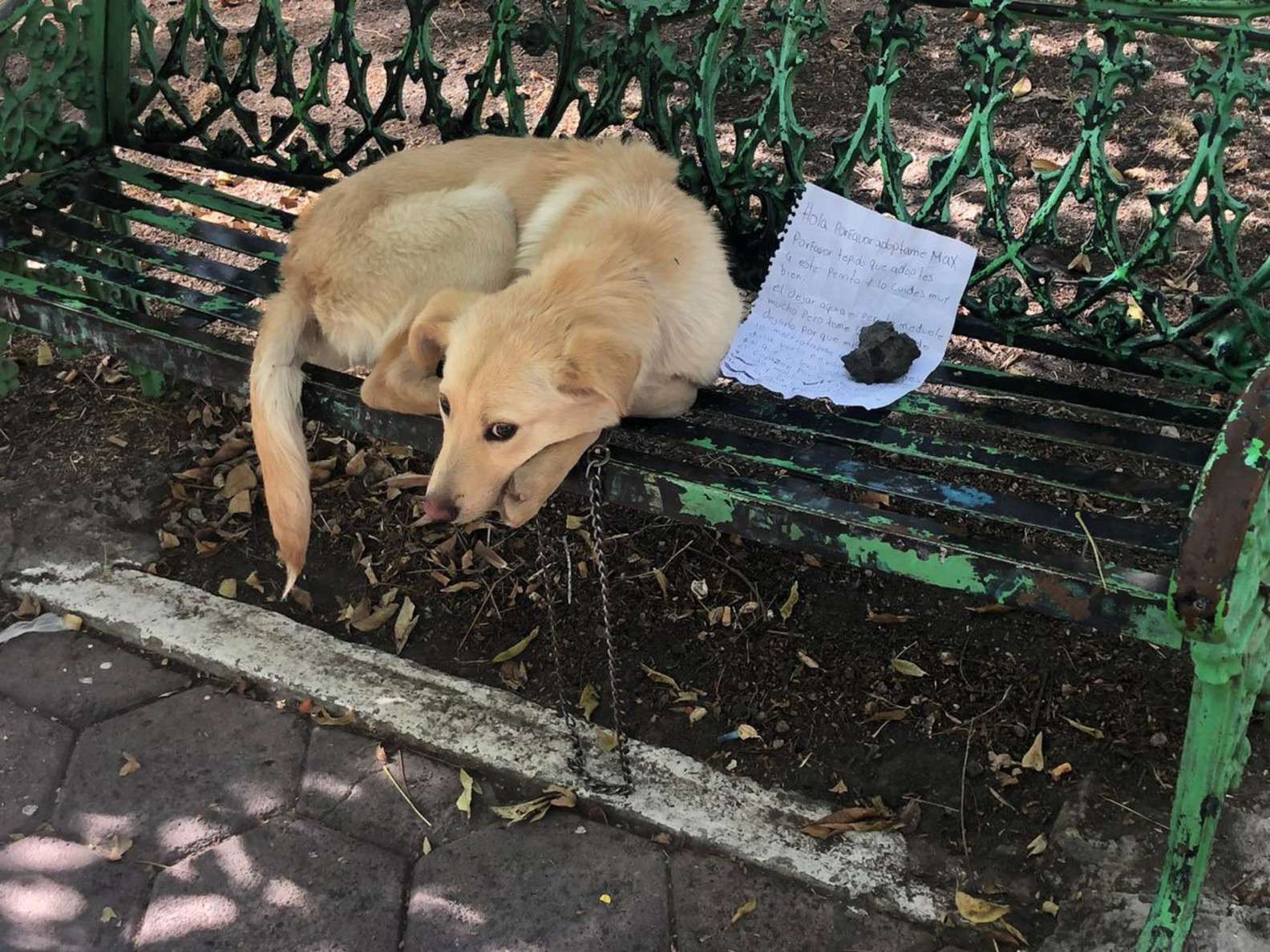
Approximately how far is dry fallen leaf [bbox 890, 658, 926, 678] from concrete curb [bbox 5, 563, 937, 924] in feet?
1.51

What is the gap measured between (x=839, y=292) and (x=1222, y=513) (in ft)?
4.57

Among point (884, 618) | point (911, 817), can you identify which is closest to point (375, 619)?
point (884, 618)

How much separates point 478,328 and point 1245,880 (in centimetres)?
194

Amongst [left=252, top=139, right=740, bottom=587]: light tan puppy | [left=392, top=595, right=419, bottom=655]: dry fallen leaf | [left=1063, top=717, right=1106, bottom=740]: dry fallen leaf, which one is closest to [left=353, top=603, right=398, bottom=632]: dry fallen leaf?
[left=392, top=595, right=419, bottom=655]: dry fallen leaf

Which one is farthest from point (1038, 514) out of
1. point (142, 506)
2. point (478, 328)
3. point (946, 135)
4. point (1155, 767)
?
point (946, 135)

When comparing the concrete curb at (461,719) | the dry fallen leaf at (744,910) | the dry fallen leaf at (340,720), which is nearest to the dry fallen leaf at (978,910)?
the concrete curb at (461,719)

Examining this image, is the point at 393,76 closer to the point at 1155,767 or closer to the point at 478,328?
the point at 478,328

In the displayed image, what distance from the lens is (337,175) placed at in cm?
379

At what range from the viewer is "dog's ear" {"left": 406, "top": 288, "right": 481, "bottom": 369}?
256cm

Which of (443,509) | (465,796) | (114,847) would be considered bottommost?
(114,847)

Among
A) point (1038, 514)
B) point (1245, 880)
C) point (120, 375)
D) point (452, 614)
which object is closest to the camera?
point (1038, 514)

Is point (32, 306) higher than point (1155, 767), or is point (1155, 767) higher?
point (32, 306)

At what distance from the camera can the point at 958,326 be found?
309cm

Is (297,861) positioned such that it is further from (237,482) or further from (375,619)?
(237,482)
